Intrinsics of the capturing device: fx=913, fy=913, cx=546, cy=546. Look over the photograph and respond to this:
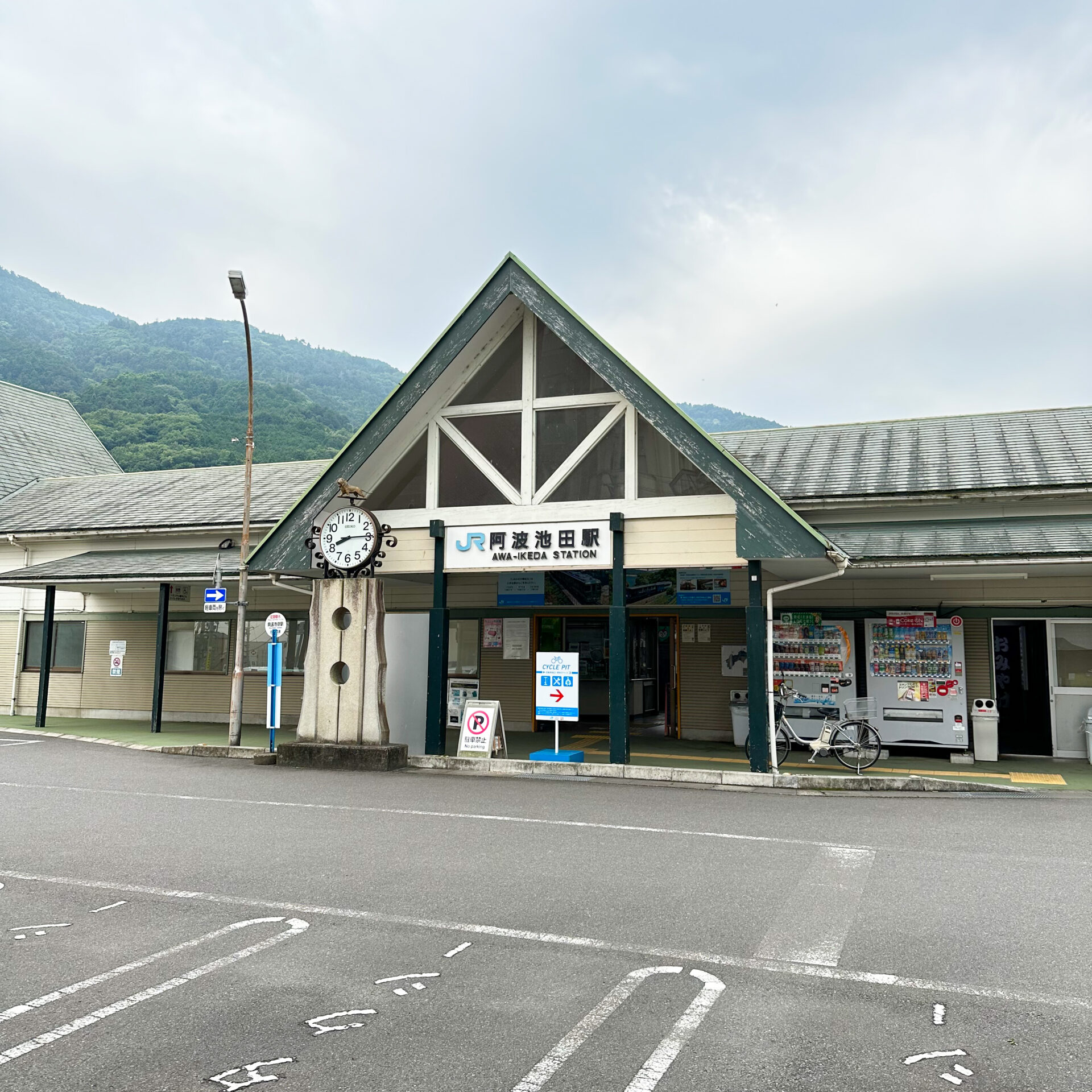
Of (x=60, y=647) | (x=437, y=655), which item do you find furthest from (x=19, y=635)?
(x=437, y=655)

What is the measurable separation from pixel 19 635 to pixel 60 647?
3.48 ft

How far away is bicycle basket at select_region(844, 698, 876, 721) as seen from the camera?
13.5 metres

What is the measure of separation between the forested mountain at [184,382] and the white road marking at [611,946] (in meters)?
12.0

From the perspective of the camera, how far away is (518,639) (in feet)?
58.7

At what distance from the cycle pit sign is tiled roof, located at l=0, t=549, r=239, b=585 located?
6883 millimetres

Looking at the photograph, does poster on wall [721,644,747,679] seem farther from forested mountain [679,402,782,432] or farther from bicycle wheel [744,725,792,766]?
forested mountain [679,402,782,432]

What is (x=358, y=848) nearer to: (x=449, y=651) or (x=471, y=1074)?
(x=471, y=1074)

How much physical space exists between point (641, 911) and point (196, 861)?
372cm

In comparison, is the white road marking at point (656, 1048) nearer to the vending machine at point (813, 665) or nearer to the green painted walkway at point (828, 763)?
the green painted walkway at point (828, 763)

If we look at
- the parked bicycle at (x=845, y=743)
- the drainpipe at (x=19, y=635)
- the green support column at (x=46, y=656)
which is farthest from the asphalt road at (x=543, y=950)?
the drainpipe at (x=19, y=635)

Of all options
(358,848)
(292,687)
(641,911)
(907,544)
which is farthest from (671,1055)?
(292,687)

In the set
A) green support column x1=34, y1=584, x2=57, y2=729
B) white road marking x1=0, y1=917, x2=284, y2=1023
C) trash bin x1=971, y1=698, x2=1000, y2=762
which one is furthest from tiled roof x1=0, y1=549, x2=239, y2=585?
trash bin x1=971, y1=698, x2=1000, y2=762

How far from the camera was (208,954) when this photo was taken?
507 centimetres

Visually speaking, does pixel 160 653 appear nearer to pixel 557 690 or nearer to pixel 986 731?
pixel 557 690
